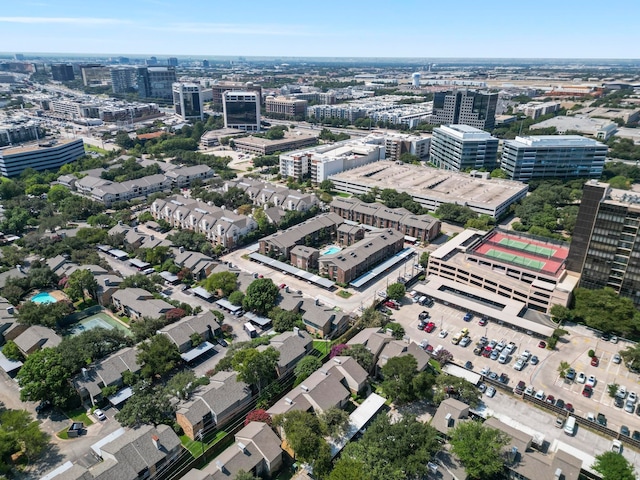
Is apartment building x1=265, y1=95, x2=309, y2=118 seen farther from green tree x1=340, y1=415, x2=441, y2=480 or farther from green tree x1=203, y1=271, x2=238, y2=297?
green tree x1=340, y1=415, x2=441, y2=480

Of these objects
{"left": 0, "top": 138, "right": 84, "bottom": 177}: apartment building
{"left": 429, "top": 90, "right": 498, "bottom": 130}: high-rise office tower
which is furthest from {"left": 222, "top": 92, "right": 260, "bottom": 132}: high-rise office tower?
{"left": 429, "top": 90, "right": 498, "bottom": 130}: high-rise office tower

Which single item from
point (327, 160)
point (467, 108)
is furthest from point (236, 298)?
point (467, 108)

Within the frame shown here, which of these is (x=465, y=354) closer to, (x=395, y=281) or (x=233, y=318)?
(x=395, y=281)

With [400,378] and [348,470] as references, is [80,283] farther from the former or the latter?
[348,470]

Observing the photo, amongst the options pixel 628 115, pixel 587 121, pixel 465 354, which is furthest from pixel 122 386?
pixel 628 115

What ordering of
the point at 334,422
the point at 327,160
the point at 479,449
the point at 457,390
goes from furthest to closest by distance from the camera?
the point at 327,160 < the point at 457,390 < the point at 334,422 < the point at 479,449

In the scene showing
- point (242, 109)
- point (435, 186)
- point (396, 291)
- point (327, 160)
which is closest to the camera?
point (396, 291)
